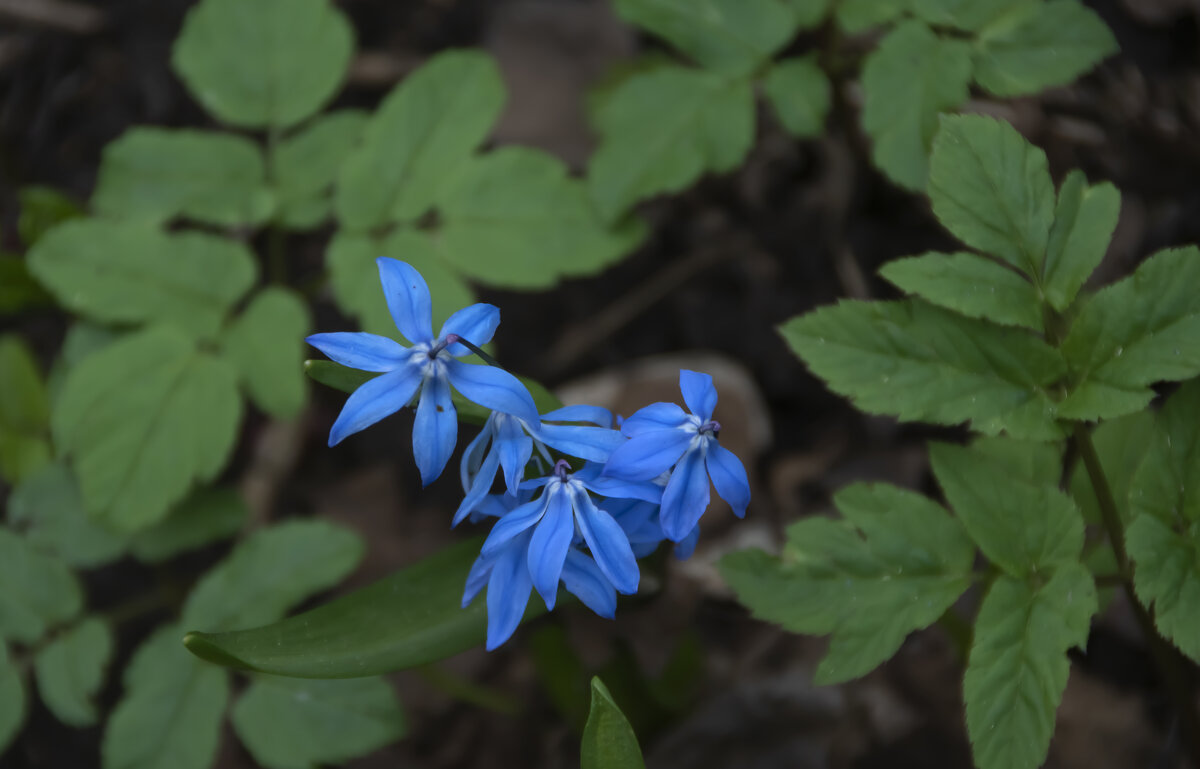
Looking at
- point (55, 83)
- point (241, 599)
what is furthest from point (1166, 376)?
point (55, 83)

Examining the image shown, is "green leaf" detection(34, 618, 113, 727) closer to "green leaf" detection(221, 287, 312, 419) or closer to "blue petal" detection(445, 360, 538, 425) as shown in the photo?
"green leaf" detection(221, 287, 312, 419)

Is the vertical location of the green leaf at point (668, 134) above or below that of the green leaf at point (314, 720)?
above

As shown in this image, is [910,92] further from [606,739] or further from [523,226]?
[606,739]

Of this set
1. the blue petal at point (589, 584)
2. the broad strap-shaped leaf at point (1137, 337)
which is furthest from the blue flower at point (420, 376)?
the broad strap-shaped leaf at point (1137, 337)

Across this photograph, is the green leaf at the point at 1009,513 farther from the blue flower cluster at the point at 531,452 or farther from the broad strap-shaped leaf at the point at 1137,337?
→ the blue flower cluster at the point at 531,452

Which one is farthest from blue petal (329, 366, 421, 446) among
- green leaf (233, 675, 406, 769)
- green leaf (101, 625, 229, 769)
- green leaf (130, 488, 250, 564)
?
green leaf (130, 488, 250, 564)

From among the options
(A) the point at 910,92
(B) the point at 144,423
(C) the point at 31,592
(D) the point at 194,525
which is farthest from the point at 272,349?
(A) the point at 910,92

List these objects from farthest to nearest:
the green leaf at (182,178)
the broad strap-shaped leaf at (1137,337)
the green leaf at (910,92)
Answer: the green leaf at (182,178), the green leaf at (910,92), the broad strap-shaped leaf at (1137,337)

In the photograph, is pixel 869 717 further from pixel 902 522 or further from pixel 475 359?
pixel 475 359

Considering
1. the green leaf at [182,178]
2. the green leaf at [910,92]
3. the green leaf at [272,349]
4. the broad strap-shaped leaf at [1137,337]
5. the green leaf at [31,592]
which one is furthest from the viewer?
the green leaf at [182,178]
